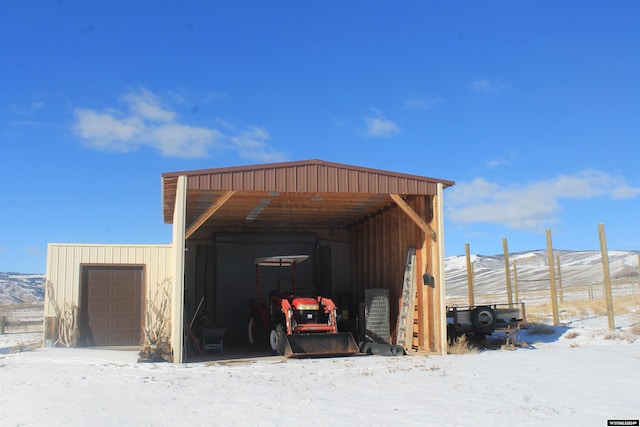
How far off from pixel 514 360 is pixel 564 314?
9.23 meters

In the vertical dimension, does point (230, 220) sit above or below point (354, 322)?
above

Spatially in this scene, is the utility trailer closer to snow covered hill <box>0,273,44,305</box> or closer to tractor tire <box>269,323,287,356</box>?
tractor tire <box>269,323,287,356</box>

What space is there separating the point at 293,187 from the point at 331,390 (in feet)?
15.2

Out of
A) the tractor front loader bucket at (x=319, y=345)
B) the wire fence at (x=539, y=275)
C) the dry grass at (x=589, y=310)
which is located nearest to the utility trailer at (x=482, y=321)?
the tractor front loader bucket at (x=319, y=345)

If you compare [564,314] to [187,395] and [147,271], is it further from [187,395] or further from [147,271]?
[187,395]

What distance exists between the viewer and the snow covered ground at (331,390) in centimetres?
595

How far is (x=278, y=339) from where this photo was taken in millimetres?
12023

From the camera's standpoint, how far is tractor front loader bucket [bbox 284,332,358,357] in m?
11.2

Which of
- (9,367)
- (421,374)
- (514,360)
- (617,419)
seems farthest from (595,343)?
(9,367)

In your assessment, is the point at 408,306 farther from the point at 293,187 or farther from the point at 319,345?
the point at 293,187

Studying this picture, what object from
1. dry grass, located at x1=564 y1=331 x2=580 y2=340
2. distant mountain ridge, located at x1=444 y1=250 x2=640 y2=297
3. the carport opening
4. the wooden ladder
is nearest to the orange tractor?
the wooden ladder

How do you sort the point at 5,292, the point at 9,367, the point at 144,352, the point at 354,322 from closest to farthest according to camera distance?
1. the point at 9,367
2. the point at 144,352
3. the point at 354,322
4. the point at 5,292

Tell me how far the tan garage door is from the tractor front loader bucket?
14.9 feet

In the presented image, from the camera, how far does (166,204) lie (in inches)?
524
